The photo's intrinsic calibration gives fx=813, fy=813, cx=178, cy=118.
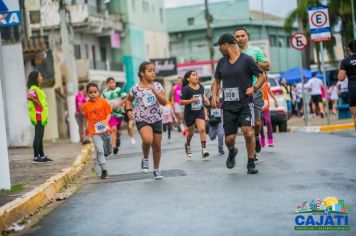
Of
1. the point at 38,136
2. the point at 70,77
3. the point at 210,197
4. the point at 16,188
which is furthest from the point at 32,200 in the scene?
the point at 70,77

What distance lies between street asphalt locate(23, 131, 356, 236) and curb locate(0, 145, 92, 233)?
1.20ft

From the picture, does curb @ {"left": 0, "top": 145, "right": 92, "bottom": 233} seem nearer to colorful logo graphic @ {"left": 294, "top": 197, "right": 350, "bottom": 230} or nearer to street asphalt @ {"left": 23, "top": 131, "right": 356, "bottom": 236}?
street asphalt @ {"left": 23, "top": 131, "right": 356, "bottom": 236}

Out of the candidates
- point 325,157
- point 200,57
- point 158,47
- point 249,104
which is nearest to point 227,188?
point 249,104

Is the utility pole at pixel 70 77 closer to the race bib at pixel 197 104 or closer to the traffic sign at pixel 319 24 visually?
the traffic sign at pixel 319 24

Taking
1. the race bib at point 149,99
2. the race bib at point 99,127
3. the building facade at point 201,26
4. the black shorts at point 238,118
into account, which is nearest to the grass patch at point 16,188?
the race bib at point 99,127

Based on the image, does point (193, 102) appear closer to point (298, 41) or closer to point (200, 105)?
point (200, 105)

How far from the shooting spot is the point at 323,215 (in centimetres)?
730

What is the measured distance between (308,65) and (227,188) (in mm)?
49139

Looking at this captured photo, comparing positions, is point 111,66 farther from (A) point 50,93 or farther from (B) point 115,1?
(A) point 50,93

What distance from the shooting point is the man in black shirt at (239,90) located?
37.2 feet

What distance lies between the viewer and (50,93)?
119 feet

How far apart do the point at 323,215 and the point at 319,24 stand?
53.4 feet

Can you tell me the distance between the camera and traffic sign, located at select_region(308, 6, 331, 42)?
22.9m

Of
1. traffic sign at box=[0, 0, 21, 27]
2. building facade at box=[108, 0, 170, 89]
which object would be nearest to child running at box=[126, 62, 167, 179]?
traffic sign at box=[0, 0, 21, 27]
